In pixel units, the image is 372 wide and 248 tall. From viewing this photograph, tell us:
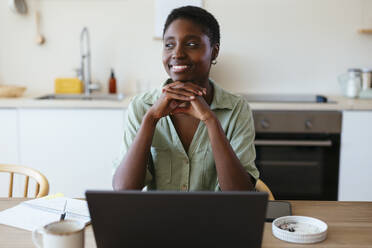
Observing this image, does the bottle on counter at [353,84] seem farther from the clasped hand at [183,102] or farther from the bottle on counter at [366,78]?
the clasped hand at [183,102]

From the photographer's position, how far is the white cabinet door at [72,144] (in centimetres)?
268

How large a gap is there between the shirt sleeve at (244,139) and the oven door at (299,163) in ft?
3.70

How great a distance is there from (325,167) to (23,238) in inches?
79.5

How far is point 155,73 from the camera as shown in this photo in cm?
320

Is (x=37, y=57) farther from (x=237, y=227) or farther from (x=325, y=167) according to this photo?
(x=237, y=227)

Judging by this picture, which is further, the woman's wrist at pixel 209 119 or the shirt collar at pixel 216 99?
the shirt collar at pixel 216 99

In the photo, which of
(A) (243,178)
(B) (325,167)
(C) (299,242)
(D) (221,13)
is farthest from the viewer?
(D) (221,13)

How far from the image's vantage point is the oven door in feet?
8.71

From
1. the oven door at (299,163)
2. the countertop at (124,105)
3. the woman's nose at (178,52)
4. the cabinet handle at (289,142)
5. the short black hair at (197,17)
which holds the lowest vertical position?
the oven door at (299,163)

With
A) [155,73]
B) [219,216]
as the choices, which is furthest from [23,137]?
[219,216]

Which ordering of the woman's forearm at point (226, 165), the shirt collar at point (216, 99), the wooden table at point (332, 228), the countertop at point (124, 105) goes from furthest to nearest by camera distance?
the countertop at point (124, 105), the shirt collar at point (216, 99), the woman's forearm at point (226, 165), the wooden table at point (332, 228)

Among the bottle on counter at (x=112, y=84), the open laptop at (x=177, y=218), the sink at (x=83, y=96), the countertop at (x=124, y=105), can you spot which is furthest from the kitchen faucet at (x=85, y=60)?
the open laptop at (x=177, y=218)

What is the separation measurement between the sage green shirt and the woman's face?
17 cm

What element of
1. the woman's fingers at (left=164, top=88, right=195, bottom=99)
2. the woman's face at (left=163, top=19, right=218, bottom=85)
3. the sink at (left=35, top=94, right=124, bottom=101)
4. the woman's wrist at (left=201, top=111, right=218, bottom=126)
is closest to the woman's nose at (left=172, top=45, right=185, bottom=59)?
the woman's face at (left=163, top=19, right=218, bottom=85)
